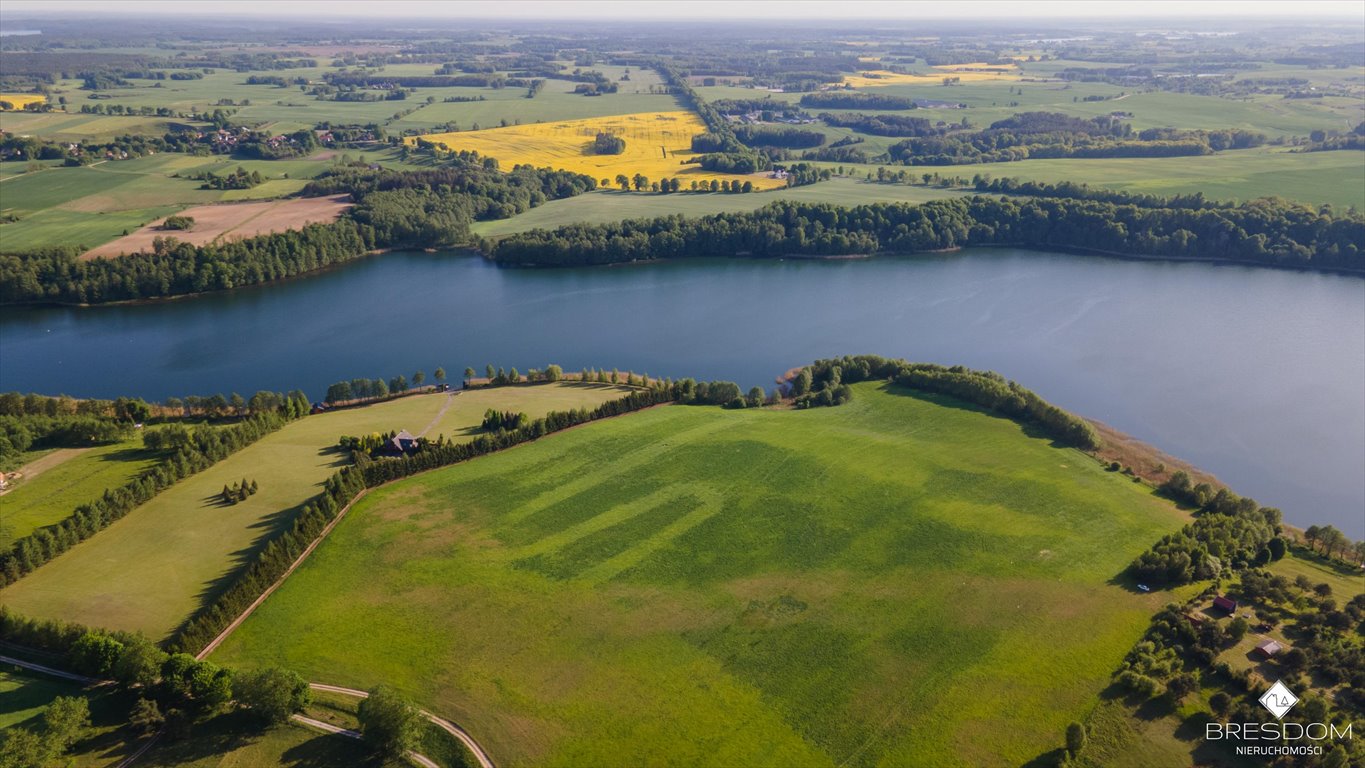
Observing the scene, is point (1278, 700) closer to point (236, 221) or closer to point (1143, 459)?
point (1143, 459)

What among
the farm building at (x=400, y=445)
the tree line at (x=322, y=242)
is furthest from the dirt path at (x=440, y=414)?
the tree line at (x=322, y=242)

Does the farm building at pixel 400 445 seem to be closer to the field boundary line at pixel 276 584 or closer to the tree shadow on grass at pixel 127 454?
the field boundary line at pixel 276 584

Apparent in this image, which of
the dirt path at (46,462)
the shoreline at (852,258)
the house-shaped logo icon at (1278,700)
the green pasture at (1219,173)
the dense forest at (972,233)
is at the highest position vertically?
the green pasture at (1219,173)

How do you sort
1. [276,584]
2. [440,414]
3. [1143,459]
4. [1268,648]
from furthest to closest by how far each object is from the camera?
1. [440,414]
2. [1143,459]
3. [276,584]
4. [1268,648]

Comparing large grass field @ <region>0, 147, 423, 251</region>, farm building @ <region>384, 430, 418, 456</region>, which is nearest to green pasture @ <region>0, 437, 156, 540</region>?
farm building @ <region>384, 430, 418, 456</region>

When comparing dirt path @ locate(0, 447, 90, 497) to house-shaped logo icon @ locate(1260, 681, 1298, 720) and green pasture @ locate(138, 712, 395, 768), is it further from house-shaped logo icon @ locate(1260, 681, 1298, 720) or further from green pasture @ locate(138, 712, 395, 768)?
house-shaped logo icon @ locate(1260, 681, 1298, 720)

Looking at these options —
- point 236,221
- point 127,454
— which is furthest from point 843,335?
point 236,221
